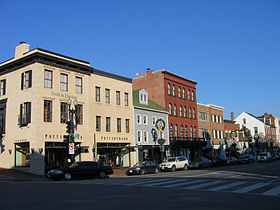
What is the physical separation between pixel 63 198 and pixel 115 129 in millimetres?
24343

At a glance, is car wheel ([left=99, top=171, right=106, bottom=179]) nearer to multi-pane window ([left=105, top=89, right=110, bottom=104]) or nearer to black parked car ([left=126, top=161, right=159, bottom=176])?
black parked car ([left=126, top=161, right=159, bottom=176])

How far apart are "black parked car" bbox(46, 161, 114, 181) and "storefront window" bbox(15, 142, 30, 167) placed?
6.74 meters

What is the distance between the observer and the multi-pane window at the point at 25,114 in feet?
91.2

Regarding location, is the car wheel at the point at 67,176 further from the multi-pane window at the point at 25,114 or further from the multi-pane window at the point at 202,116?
the multi-pane window at the point at 202,116

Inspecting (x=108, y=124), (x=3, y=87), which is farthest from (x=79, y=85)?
(x=3, y=87)

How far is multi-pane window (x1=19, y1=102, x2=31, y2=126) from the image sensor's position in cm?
2778

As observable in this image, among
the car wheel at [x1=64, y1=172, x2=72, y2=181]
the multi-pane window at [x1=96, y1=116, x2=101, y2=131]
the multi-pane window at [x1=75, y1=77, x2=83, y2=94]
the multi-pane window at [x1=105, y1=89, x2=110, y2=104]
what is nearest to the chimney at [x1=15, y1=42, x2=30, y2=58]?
the multi-pane window at [x1=75, y1=77, x2=83, y2=94]

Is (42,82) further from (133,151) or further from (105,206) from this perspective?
(105,206)

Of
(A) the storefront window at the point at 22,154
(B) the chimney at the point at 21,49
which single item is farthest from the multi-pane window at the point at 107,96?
(A) the storefront window at the point at 22,154

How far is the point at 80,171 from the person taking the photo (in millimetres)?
22094

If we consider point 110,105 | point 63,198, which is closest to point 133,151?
point 110,105

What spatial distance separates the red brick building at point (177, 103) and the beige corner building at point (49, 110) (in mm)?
13351

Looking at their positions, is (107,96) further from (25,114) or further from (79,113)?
(25,114)

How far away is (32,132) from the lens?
27266 mm
